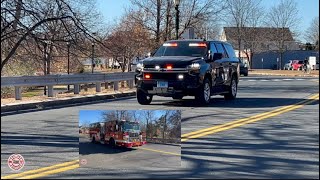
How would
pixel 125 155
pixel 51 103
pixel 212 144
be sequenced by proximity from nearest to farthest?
pixel 125 155
pixel 212 144
pixel 51 103

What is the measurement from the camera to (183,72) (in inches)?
518

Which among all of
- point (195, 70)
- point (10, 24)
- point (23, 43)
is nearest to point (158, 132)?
point (195, 70)

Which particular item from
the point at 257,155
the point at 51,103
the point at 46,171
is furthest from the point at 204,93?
the point at 46,171

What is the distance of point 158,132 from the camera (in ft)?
15.1

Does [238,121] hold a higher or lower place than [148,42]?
lower

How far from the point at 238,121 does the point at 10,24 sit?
851 centimetres

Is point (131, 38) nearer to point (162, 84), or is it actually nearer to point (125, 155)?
point (162, 84)

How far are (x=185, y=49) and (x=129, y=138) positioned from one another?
9726 millimetres

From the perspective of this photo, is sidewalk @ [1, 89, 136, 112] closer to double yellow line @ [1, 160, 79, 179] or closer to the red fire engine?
double yellow line @ [1, 160, 79, 179]

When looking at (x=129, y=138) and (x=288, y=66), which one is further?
(x=288, y=66)

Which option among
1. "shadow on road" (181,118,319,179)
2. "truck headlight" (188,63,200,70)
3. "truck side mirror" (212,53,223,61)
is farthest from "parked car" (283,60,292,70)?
"shadow on road" (181,118,319,179)

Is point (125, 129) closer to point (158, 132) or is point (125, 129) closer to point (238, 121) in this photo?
point (158, 132)

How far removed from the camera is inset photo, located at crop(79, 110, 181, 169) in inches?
175

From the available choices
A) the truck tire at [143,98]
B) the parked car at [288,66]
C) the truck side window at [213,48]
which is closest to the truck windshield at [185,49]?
the truck side window at [213,48]
